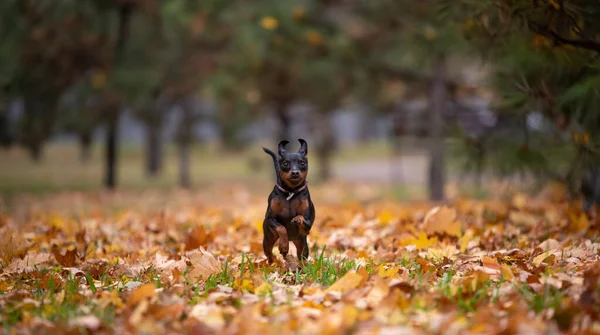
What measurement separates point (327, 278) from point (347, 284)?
0.32m

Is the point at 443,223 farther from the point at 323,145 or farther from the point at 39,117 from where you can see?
the point at 323,145

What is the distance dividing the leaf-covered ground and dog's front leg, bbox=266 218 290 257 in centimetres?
13

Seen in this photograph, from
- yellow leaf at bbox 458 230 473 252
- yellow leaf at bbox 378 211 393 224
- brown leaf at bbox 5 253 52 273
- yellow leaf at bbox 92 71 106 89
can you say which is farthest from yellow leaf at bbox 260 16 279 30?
brown leaf at bbox 5 253 52 273

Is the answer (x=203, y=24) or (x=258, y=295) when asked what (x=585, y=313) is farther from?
(x=203, y=24)

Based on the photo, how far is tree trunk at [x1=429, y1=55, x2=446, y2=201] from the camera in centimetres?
993

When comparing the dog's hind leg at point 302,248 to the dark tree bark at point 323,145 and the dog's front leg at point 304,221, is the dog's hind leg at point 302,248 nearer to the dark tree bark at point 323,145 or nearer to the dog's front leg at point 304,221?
the dog's front leg at point 304,221

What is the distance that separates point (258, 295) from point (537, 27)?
306 cm

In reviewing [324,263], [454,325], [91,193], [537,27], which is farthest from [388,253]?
[91,193]

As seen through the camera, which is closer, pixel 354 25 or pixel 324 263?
pixel 324 263

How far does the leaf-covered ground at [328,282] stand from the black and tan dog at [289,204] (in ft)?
0.65

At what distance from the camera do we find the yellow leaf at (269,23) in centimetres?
902

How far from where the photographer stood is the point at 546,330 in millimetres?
2375

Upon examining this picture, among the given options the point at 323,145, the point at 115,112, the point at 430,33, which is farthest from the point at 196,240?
the point at 323,145

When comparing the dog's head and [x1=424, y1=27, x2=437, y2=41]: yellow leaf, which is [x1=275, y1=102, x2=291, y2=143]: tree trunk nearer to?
[x1=424, y1=27, x2=437, y2=41]: yellow leaf
